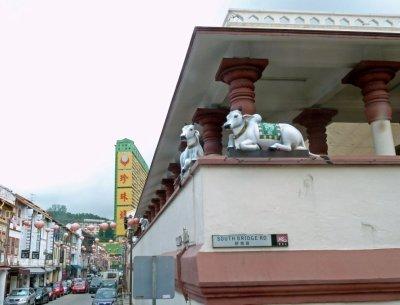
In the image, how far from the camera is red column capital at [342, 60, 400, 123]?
7602 millimetres

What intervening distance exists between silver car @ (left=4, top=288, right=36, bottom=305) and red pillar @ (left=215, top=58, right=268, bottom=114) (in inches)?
1177

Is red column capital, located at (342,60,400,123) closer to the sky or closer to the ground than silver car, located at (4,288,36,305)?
closer to the sky

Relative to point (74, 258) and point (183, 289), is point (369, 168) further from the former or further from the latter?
point (74, 258)

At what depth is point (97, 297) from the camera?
28.9 meters

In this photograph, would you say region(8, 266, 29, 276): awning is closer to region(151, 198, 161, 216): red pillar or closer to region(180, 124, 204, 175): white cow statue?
region(151, 198, 161, 216): red pillar

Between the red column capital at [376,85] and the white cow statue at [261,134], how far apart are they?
74.5 inches

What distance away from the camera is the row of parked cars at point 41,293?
3219 cm

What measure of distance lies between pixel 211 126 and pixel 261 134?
3.58 meters

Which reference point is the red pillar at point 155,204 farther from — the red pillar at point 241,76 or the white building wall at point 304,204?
the white building wall at point 304,204

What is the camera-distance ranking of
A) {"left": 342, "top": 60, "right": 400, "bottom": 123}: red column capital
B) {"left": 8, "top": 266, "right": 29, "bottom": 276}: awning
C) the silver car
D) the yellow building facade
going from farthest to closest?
1. {"left": 8, "top": 266, "right": 29, "bottom": 276}: awning
2. the yellow building facade
3. the silver car
4. {"left": 342, "top": 60, "right": 400, "bottom": 123}: red column capital

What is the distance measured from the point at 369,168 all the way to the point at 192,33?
3396 millimetres

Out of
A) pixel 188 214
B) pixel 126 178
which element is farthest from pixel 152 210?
pixel 126 178

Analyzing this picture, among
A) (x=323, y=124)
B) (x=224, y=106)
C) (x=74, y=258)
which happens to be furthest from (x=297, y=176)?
(x=74, y=258)

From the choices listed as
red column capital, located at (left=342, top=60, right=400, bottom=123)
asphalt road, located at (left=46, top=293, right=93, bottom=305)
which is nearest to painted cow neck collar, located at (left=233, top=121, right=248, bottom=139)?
red column capital, located at (left=342, top=60, right=400, bottom=123)
